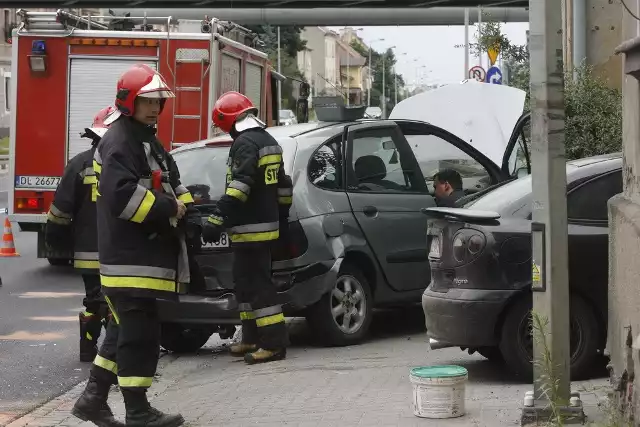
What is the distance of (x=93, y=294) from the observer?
30.8 feet

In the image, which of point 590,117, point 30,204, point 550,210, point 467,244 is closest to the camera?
point 550,210

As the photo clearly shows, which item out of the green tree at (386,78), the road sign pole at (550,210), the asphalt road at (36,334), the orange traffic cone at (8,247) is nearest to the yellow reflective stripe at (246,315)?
the asphalt road at (36,334)

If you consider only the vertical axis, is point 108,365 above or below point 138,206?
below

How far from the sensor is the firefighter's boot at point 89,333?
9.51 m

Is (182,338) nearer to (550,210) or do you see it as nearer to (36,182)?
(550,210)

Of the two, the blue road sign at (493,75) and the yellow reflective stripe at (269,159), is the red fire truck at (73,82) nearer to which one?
the yellow reflective stripe at (269,159)

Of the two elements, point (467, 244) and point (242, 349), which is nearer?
point (467, 244)

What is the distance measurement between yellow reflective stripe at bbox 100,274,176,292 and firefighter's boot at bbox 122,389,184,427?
1.77ft

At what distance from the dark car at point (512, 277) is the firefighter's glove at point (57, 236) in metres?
2.59

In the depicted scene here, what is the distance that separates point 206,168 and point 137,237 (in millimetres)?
3175

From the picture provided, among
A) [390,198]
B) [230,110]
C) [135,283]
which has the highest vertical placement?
[230,110]

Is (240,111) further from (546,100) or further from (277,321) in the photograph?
(546,100)

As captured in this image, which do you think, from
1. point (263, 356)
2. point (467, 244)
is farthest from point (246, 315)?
point (467, 244)

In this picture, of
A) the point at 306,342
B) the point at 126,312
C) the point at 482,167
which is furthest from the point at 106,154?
the point at 482,167
